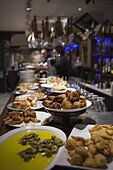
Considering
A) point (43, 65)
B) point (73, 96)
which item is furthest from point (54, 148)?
point (43, 65)

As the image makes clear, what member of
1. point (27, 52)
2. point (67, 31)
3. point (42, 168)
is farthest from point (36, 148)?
point (27, 52)

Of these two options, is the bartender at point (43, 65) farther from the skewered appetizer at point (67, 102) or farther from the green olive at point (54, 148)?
the green olive at point (54, 148)

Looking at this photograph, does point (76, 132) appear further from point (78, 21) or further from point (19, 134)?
point (78, 21)

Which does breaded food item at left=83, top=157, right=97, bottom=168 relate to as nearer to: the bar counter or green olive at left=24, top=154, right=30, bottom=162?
green olive at left=24, top=154, right=30, bottom=162

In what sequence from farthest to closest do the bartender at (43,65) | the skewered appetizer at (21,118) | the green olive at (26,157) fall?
the bartender at (43,65), the skewered appetizer at (21,118), the green olive at (26,157)

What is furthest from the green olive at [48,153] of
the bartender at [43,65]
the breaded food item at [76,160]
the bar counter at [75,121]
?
the bartender at [43,65]

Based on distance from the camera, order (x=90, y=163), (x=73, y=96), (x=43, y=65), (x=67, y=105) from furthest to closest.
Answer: (x=43, y=65)
(x=73, y=96)
(x=67, y=105)
(x=90, y=163)

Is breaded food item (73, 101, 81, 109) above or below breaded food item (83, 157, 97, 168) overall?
above

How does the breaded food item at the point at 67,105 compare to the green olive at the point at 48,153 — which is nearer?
the green olive at the point at 48,153

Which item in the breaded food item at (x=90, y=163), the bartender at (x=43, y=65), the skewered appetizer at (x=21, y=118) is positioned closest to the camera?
the breaded food item at (x=90, y=163)

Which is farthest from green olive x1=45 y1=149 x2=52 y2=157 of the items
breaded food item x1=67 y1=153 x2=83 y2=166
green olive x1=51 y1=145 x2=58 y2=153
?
breaded food item x1=67 y1=153 x2=83 y2=166

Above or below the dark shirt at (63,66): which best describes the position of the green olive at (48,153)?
below

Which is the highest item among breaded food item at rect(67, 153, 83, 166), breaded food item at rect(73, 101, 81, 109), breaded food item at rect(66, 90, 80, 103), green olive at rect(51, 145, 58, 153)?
breaded food item at rect(66, 90, 80, 103)

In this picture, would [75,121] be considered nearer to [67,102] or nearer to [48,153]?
[67,102]
